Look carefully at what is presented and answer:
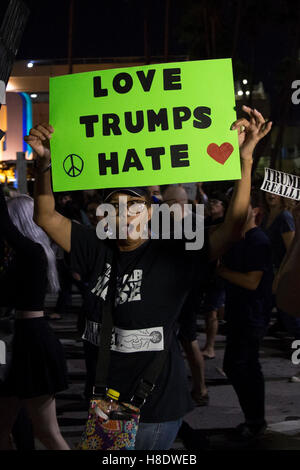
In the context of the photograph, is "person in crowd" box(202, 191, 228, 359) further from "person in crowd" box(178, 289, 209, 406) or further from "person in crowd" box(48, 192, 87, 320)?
"person in crowd" box(48, 192, 87, 320)

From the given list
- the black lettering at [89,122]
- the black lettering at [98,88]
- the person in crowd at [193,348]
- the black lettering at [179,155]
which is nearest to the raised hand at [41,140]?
the black lettering at [89,122]

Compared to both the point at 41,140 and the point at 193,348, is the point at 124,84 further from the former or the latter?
the point at 193,348

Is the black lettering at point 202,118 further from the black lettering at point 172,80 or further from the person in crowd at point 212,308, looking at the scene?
the person in crowd at point 212,308

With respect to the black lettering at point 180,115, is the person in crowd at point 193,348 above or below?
below

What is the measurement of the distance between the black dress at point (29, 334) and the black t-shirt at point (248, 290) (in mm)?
1879

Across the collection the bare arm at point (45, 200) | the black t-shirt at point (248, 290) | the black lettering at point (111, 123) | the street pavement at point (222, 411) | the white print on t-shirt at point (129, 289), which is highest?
the black lettering at point (111, 123)

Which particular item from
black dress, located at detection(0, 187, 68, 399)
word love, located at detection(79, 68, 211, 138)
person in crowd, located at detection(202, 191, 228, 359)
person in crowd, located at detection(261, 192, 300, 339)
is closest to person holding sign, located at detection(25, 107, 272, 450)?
Result: word love, located at detection(79, 68, 211, 138)

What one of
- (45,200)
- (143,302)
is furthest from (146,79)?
(143,302)

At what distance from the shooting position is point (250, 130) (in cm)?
345

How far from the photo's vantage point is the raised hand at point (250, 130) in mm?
3391

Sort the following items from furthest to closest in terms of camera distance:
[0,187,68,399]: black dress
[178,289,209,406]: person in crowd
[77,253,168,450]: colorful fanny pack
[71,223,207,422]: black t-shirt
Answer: [178,289,209,406]: person in crowd, [0,187,68,399]: black dress, [71,223,207,422]: black t-shirt, [77,253,168,450]: colorful fanny pack

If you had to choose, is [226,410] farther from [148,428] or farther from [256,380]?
[148,428]

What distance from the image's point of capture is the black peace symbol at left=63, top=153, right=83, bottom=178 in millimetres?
3717

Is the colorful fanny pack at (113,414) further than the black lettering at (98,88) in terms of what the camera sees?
No
